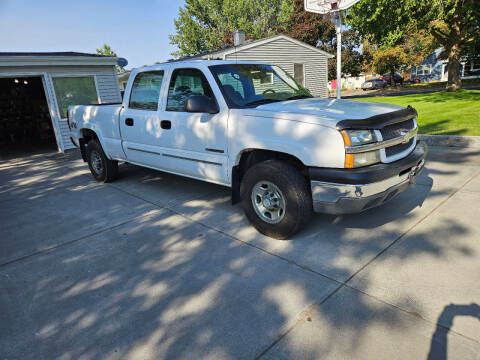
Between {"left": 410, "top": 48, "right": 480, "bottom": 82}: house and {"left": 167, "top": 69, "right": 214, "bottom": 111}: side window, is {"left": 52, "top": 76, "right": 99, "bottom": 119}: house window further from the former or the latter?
{"left": 410, "top": 48, "right": 480, "bottom": 82}: house

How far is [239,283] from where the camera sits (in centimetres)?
289

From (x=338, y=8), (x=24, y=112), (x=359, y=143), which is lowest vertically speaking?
(x=359, y=143)

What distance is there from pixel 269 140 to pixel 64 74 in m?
9.97

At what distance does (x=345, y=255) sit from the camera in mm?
3225

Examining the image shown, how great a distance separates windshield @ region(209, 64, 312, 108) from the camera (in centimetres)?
388

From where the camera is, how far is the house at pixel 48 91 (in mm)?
9938

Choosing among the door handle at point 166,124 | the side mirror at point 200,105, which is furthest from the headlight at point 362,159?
the door handle at point 166,124

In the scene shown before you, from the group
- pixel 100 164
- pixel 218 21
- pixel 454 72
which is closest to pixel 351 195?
pixel 100 164

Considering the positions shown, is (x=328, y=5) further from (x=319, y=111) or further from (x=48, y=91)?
(x=48, y=91)

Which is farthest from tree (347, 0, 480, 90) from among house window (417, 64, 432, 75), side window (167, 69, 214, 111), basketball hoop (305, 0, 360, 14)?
house window (417, 64, 432, 75)

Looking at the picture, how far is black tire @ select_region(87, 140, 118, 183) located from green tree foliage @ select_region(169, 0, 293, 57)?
150 feet

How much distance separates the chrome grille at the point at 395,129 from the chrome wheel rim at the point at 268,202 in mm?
1167

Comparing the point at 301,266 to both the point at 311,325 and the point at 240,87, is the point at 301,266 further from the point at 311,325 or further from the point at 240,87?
the point at 240,87

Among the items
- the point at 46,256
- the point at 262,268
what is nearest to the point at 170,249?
the point at 262,268
